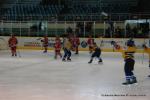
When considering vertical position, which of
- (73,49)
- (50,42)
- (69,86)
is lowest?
(69,86)

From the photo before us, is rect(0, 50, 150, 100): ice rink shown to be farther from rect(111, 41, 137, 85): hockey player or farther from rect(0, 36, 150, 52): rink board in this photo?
rect(0, 36, 150, 52): rink board

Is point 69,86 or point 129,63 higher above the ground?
point 129,63

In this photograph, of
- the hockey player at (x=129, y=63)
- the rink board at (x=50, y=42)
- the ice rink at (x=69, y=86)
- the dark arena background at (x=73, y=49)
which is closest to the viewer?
the ice rink at (x=69, y=86)

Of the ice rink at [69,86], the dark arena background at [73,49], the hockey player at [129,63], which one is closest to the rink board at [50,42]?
the dark arena background at [73,49]

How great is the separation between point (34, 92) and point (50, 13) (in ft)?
79.6

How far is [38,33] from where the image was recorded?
94.6 feet

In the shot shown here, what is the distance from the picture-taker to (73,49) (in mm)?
24719

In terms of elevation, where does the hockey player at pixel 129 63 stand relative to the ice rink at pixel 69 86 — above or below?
above

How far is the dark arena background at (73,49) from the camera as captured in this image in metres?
9.96

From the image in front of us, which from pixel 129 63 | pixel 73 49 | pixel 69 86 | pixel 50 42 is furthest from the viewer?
pixel 50 42

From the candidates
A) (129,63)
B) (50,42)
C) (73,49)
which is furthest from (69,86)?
(50,42)

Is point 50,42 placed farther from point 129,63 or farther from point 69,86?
point 69,86

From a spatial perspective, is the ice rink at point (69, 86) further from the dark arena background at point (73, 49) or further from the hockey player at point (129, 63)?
the hockey player at point (129, 63)

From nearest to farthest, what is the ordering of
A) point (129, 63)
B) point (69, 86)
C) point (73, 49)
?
point (69, 86) < point (129, 63) < point (73, 49)
